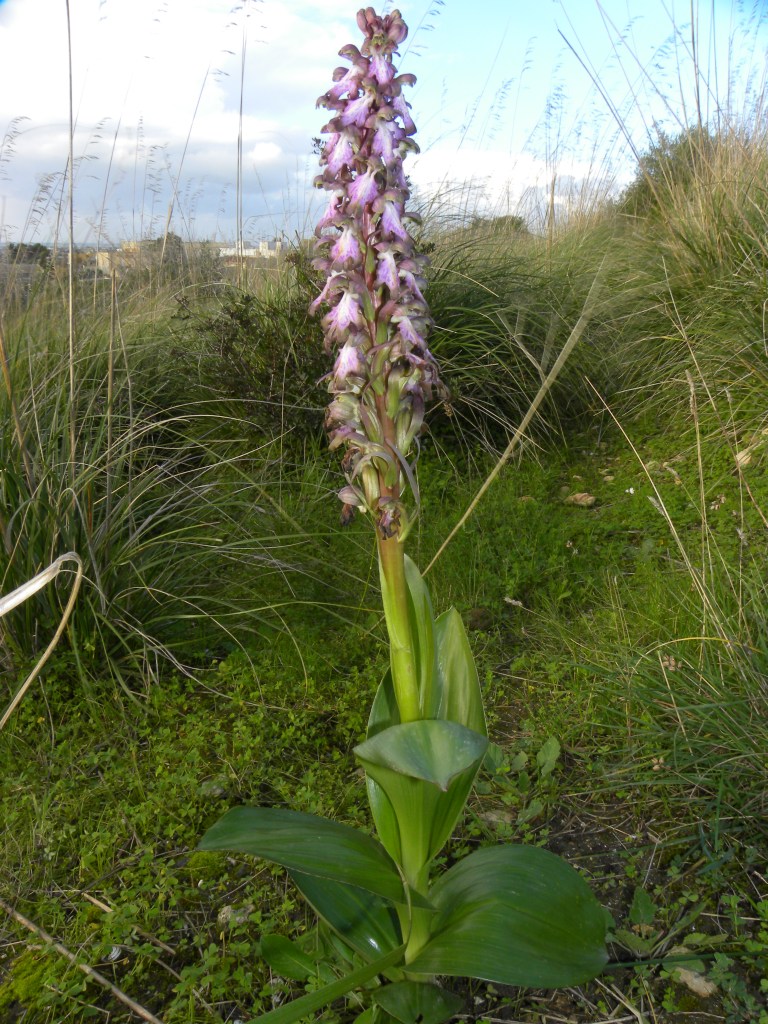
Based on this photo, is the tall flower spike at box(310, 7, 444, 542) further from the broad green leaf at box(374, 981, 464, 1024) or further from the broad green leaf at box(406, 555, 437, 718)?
the broad green leaf at box(374, 981, 464, 1024)

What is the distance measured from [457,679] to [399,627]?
274 millimetres

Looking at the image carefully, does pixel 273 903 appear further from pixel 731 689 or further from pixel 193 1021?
pixel 731 689

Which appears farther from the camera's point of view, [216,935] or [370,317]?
[216,935]

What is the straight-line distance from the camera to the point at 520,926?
1352mm

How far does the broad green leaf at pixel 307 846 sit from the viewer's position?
1.33 m

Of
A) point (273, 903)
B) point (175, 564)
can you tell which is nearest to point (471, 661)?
point (273, 903)

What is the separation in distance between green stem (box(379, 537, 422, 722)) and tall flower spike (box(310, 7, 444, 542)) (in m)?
0.04

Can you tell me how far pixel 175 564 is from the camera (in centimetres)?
303

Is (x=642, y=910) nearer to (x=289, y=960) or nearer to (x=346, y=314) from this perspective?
(x=289, y=960)

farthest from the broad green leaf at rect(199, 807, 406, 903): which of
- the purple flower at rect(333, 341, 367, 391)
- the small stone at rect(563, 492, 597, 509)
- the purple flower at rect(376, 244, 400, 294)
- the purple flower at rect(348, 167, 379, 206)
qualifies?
the small stone at rect(563, 492, 597, 509)

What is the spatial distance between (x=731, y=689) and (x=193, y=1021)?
149cm

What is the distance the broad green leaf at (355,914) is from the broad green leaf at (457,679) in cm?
42

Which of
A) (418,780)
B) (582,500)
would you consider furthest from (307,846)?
(582,500)

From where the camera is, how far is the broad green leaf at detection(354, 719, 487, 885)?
47.6 inches
